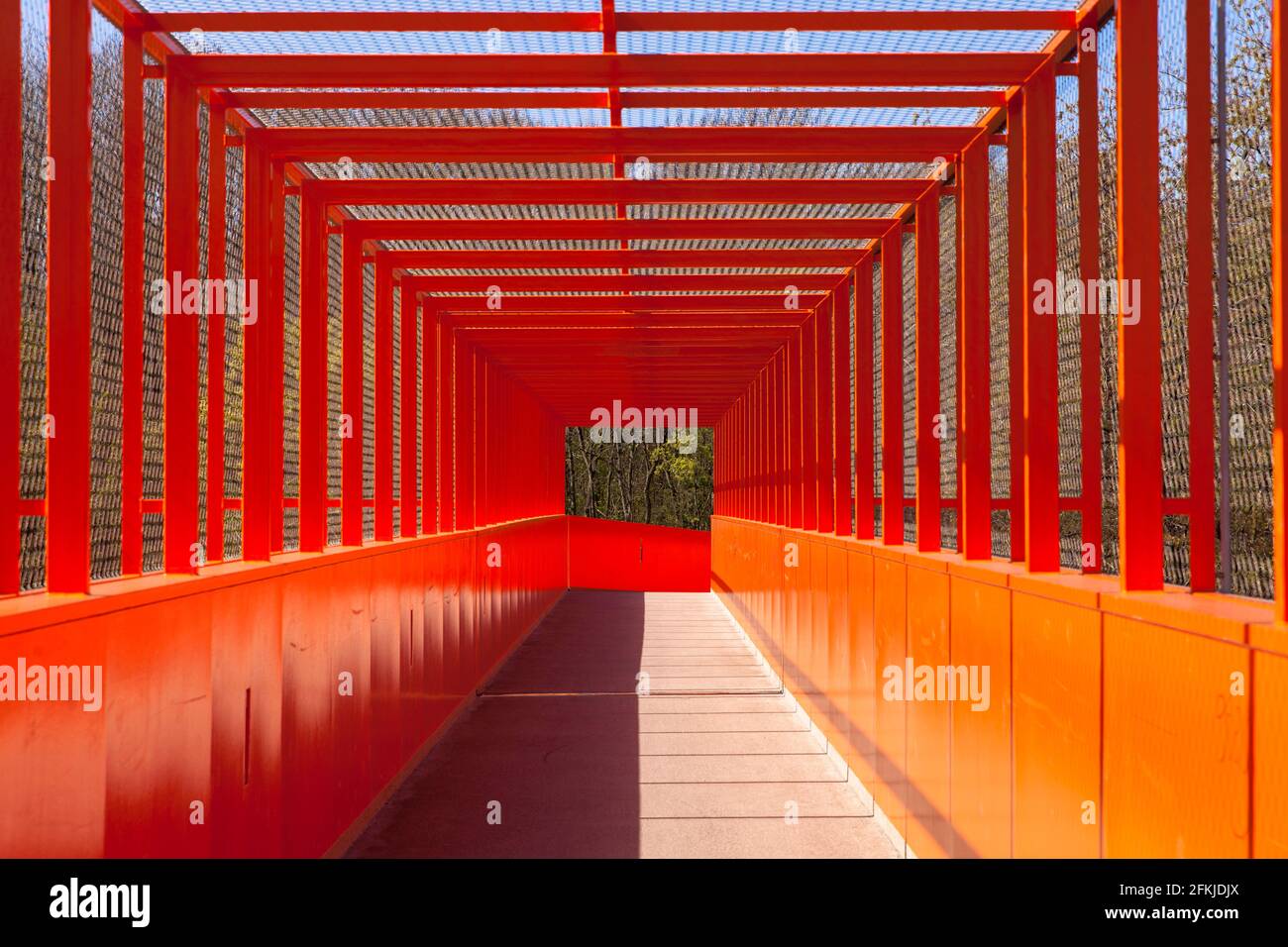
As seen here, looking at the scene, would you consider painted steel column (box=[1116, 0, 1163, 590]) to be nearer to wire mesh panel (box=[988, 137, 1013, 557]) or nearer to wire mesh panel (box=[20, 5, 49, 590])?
wire mesh panel (box=[988, 137, 1013, 557])

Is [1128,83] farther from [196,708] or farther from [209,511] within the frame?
[209,511]

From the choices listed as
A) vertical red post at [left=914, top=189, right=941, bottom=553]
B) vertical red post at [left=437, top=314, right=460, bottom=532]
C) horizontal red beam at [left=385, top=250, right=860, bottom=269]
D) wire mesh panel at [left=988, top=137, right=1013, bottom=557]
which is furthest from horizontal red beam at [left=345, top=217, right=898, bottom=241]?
vertical red post at [left=437, top=314, right=460, bottom=532]

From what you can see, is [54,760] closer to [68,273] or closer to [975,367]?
[68,273]

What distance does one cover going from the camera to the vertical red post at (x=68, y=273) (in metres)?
3.69

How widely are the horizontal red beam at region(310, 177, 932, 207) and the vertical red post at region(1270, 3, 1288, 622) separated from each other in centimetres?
453

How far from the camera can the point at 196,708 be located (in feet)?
13.2

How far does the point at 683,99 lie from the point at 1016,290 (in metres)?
1.69

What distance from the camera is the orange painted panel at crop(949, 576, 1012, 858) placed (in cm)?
431

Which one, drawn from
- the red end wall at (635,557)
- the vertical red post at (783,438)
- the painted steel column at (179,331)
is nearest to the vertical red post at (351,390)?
the painted steel column at (179,331)

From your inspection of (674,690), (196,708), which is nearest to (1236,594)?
(196,708)

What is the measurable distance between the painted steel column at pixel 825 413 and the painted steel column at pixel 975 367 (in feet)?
14.6

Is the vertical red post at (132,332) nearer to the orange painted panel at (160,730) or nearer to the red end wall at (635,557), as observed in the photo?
the orange painted panel at (160,730)

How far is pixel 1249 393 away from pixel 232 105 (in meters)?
4.34

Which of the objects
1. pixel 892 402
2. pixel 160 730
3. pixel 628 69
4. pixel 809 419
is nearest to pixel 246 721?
pixel 160 730
